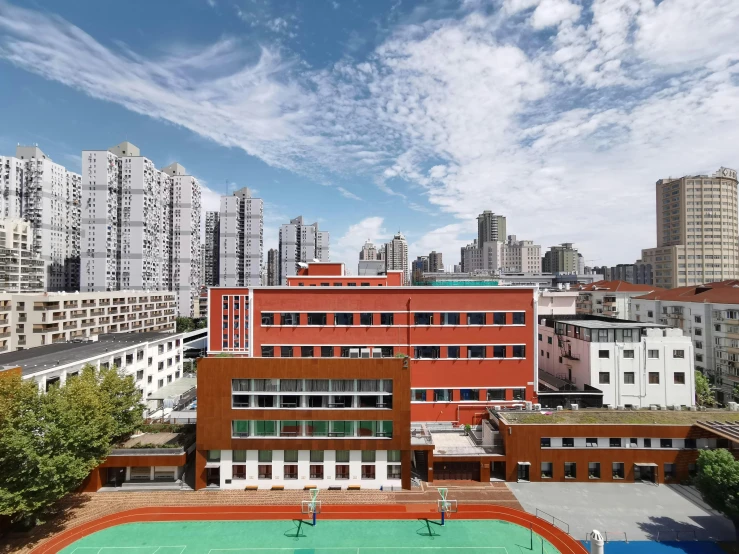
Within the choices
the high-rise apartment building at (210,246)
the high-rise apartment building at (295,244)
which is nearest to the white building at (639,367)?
the high-rise apartment building at (295,244)

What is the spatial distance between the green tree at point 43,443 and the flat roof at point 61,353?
11.5m

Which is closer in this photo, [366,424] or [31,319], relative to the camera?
[366,424]

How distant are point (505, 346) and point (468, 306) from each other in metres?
5.28

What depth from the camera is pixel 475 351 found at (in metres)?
→ 39.5

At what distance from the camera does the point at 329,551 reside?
23766mm

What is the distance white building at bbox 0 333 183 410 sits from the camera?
36.8 meters

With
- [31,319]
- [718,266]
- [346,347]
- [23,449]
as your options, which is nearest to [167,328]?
[31,319]

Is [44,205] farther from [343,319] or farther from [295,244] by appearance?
[343,319]

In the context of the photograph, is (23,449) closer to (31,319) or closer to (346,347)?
(346,347)

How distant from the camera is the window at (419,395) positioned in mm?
38969

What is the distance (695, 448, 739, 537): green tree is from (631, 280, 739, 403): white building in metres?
40.4

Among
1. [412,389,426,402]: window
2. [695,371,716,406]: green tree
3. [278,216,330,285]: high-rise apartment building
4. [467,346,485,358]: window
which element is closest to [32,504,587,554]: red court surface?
[412,389,426,402]: window

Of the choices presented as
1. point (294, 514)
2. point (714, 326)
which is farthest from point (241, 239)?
point (714, 326)

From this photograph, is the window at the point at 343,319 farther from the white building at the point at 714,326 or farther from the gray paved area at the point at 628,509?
the white building at the point at 714,326
